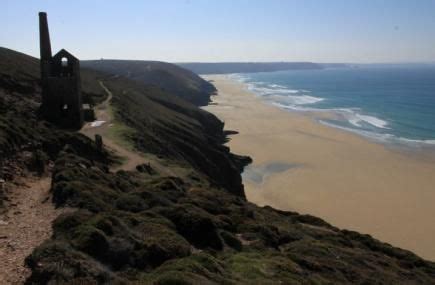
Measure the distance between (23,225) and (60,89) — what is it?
72.9 feet

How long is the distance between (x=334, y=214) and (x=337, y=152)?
2207 centimetres

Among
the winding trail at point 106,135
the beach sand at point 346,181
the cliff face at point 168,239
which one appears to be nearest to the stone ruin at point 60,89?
the winding trail at point 106,135

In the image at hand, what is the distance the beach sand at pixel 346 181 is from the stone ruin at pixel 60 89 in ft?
54.1

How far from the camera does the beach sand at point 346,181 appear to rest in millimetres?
32791

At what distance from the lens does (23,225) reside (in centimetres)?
1230

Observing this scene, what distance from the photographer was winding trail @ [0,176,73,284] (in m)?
9.47

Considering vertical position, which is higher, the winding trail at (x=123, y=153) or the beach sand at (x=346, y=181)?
the winding trail at (x=123, y=153)

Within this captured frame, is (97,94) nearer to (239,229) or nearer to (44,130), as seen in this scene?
(44,130)

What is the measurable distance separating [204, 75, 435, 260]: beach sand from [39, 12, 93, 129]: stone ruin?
54.1ft

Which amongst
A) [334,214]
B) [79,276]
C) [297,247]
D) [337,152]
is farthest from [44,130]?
[337,152]

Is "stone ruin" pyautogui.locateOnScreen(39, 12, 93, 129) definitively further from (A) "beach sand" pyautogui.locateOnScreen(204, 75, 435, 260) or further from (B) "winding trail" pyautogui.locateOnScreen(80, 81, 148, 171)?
(A) "beach sand" pyautogui.locateOnScreen(204, 75, 435, 260)

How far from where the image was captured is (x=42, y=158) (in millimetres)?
19969

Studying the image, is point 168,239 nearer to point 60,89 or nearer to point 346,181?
point 60,89

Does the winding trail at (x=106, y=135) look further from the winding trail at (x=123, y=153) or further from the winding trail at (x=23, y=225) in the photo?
the winding trail at (x=23, y=225)
